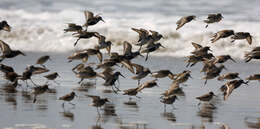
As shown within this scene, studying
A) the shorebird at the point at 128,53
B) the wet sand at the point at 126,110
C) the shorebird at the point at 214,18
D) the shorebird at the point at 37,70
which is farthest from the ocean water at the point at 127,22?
the shorebird at the point at 37,70

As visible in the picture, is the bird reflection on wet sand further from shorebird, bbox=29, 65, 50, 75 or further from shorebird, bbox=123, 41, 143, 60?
shorebird, bbox=29, 65, 50, 75

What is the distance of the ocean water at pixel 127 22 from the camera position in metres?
21.8

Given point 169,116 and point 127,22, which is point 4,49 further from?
point 127,22

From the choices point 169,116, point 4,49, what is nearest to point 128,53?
point 169,116

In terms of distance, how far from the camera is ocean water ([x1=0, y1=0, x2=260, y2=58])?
860 inches

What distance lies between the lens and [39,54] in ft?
66.8

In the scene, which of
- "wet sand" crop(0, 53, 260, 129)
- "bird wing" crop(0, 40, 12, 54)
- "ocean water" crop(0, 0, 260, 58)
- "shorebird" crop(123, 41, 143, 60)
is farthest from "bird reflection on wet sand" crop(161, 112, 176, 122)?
"ocean water" crop(0, 0, 260, 58)

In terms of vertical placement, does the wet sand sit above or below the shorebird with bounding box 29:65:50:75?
below

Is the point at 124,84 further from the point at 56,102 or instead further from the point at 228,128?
the point at 228,128

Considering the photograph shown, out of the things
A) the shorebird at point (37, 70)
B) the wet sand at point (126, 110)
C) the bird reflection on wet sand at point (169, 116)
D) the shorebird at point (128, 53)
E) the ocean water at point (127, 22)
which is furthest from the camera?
the ocean water at point (127, 22)

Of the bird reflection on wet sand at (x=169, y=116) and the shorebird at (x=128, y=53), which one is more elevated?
the shorebird at (x=128, y=53)

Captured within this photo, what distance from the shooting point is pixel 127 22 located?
25625 millimetres

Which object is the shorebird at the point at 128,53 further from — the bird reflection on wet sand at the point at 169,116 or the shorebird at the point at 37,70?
the shorebird at the point at 37,70

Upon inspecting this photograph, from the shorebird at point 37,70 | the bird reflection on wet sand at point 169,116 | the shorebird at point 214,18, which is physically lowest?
the bird reflection on wet sand at point 169,116
